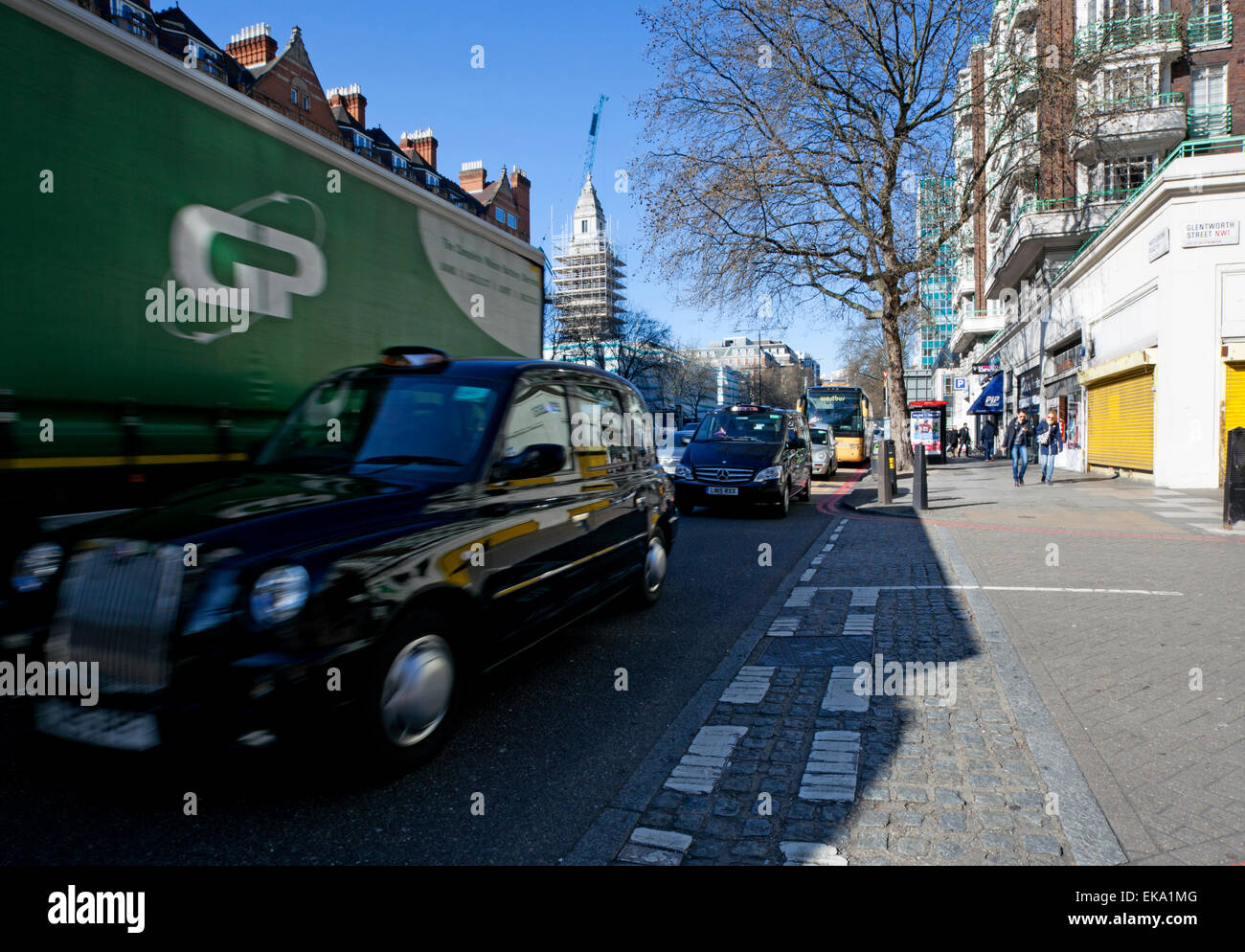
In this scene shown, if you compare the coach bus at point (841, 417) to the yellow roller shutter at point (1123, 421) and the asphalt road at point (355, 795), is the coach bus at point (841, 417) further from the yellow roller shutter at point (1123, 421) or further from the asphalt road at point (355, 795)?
the asphalt road at point (355, 795)

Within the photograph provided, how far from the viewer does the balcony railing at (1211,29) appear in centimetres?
2612

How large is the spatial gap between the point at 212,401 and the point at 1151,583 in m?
7.89

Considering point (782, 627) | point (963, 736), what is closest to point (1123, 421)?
point (782, 627)

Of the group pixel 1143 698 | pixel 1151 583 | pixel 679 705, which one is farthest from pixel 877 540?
pixel 679 705

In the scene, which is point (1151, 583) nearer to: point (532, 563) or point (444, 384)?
point (532, 563)

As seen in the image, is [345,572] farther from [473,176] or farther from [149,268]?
[473,176]

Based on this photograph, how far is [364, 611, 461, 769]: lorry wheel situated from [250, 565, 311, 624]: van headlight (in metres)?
0.40

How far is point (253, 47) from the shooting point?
39.7 m

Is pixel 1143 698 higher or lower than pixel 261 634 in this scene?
lower

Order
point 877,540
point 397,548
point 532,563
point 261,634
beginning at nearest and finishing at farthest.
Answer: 1. point 261,634
2. point 397,548
3. point 532,563
4. point 877,540

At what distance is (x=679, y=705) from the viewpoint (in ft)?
13.7

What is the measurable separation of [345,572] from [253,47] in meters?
46.1
